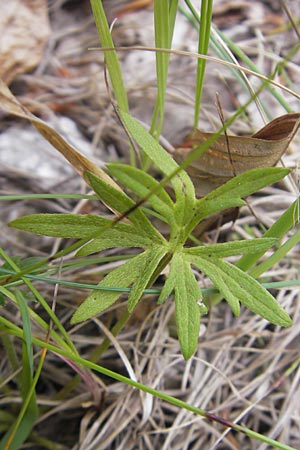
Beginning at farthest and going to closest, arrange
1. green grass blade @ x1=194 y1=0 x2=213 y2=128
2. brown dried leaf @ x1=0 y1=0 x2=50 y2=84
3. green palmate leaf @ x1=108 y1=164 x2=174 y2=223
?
brown dried leaf @ x1=0 y1=0 x2=50 y2=84, green grass blade @ x1=194 y1=0 x2=213 y2=128, green palmate leaf @ x1=108 y1=164 x2=174 y2=223

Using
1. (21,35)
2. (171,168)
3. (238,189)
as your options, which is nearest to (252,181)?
(238,189)

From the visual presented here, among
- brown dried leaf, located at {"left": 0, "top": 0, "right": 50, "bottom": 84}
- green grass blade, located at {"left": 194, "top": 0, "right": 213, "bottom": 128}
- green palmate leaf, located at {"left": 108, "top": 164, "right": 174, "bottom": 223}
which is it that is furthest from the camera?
brown dried leaf, located at {"left": 0, "top": 0, "right": 50, "bottom": 84}

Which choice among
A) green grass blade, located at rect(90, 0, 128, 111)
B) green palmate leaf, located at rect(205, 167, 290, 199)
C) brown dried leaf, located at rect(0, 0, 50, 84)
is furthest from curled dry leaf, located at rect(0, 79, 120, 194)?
brown dried leaf, located at rect(0, 0, 50, 84)

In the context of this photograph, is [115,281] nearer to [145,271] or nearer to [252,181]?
[145,271]

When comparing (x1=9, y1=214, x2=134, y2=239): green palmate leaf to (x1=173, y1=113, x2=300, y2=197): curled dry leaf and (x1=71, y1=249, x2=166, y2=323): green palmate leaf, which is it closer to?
(x1=71, y1=249, x2=166, y2=323): green palmate leaf

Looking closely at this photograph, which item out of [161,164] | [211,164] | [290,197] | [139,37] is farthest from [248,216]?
[139,37]

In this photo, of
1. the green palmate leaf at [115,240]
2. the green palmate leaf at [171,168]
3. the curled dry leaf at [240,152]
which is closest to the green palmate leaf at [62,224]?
the green palmate leaf at [115,240]
